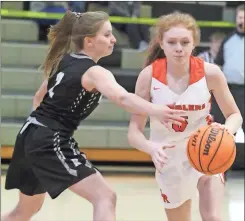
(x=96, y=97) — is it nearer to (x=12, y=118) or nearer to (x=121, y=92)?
(x=121, y=92)

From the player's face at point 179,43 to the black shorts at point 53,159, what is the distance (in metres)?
0.71

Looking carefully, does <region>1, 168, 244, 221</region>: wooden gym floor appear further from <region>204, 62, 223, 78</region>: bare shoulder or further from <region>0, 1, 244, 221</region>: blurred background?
<region>204, 62, 223, 78</region>: bare shoulder

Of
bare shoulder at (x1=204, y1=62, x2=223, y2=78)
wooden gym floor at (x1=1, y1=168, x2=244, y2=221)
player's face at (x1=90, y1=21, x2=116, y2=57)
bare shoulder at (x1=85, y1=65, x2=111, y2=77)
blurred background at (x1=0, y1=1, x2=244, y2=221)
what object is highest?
player's face at (x1=90, y1=21, x2=116, y2=57)

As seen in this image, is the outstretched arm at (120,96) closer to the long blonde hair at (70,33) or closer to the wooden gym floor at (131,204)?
the long blonde hair at (70,33)

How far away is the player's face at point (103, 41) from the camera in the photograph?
3.61m

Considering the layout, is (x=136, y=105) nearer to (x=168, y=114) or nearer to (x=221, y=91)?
(x=168, y=114)

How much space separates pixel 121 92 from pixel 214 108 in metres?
4.49

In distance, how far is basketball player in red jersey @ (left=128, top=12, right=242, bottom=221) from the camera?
3.60 m

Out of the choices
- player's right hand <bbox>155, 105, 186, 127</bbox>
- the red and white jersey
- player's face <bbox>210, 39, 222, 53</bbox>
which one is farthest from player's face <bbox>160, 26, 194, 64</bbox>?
player's face <bbox>210, 39, 222, 53</bbox>

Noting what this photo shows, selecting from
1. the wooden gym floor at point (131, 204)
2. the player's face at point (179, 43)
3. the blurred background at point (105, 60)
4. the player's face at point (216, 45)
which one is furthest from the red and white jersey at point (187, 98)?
the player's face at point (216, 45)

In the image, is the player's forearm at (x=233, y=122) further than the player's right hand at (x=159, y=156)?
Yes

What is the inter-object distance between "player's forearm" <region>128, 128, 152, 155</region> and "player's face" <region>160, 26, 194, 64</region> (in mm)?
453

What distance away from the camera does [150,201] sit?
21.2ft

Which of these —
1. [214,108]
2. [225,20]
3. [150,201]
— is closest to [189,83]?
[150,201]
